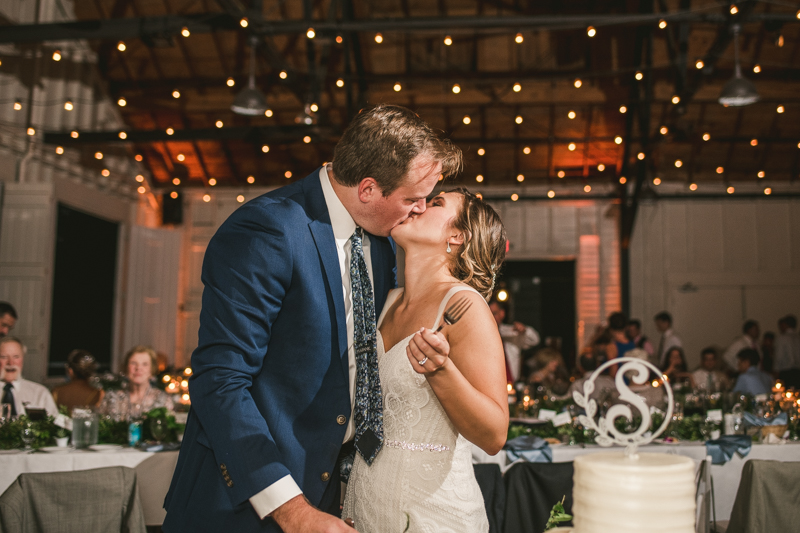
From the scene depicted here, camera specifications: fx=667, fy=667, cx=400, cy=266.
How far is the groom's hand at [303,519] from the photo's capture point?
4.01 feet

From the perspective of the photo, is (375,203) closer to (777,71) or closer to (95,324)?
(95,324)

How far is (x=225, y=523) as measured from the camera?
1.39m

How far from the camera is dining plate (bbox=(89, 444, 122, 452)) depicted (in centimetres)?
357

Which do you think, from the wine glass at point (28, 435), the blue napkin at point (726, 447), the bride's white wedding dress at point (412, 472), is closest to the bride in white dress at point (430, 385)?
the bride's white wedding dress at point (412, 472)

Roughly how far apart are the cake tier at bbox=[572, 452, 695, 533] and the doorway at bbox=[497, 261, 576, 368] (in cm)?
1068

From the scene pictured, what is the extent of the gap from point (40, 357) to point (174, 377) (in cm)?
256

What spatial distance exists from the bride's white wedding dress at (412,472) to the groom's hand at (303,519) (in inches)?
19.5

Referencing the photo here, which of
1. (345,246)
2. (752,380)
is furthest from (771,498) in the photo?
(752,380)

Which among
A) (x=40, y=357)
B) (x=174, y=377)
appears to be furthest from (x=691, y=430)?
(x=40, y=357)

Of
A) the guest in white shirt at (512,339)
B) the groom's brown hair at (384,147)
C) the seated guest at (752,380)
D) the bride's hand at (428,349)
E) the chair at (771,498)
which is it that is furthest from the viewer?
the guest in white shirt at (512,339)

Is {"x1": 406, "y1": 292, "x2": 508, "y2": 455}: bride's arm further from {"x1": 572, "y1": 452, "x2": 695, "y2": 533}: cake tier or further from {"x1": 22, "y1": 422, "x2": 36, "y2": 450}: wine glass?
{"x1": 22, "y1": 422, "x2": 36, "y2": 450}: wine glass

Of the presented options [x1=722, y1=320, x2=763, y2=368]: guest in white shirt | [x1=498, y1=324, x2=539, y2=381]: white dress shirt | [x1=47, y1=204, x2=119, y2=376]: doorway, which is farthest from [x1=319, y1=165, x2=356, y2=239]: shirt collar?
[x1=722, y1=320, x2=763, y2=368]: guest in white shirt

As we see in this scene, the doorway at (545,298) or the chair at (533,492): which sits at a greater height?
the doorway at (545,298)

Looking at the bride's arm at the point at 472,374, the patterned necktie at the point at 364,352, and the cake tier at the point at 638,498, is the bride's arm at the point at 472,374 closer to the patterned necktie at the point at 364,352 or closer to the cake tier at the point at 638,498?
the patterned necktie at the point at 364,352
